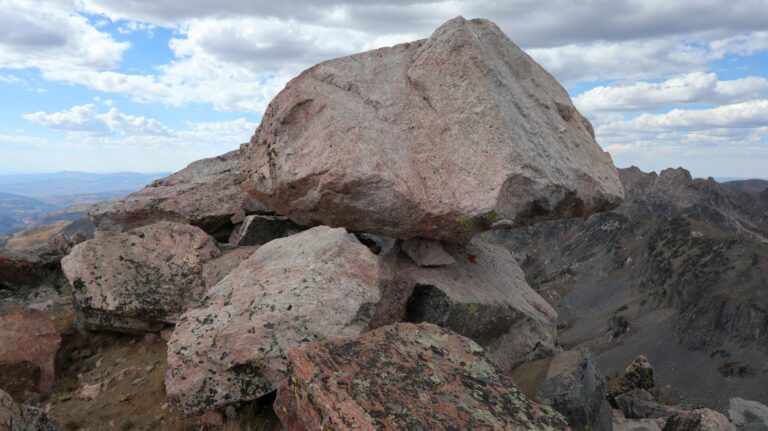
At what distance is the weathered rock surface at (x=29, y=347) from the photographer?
38.5 feet

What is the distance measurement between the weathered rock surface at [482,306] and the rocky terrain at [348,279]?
6 centimetres

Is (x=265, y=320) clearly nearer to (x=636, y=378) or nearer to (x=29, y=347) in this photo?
(x=29, y=347)

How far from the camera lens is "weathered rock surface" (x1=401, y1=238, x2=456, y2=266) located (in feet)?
44.6

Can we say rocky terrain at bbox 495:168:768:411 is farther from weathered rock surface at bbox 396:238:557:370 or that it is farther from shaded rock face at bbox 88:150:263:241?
shaded rock face at bbox 88:150:263:241

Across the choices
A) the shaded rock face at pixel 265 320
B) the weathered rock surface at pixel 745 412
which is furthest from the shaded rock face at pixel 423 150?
the weathered rock surface at pixel 745 412

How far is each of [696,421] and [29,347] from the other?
1543 cm

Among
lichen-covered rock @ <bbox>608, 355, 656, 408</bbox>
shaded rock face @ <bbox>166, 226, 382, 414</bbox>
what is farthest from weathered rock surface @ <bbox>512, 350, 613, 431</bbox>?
lichen-covered rock @ <bbox>608, 355, 656, 408</bbox>

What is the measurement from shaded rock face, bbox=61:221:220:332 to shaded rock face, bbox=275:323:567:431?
5.79 meters

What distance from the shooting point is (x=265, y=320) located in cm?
949

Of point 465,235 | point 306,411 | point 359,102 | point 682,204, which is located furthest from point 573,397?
point 682,204

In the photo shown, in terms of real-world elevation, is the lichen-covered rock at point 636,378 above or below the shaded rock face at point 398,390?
below

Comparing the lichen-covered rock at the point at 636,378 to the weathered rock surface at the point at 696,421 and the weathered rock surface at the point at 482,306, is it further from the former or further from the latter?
the weathered rock surface at the point at 482,306

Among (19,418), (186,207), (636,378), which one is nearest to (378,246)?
(186,207)

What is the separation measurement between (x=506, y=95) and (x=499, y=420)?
8.63m
